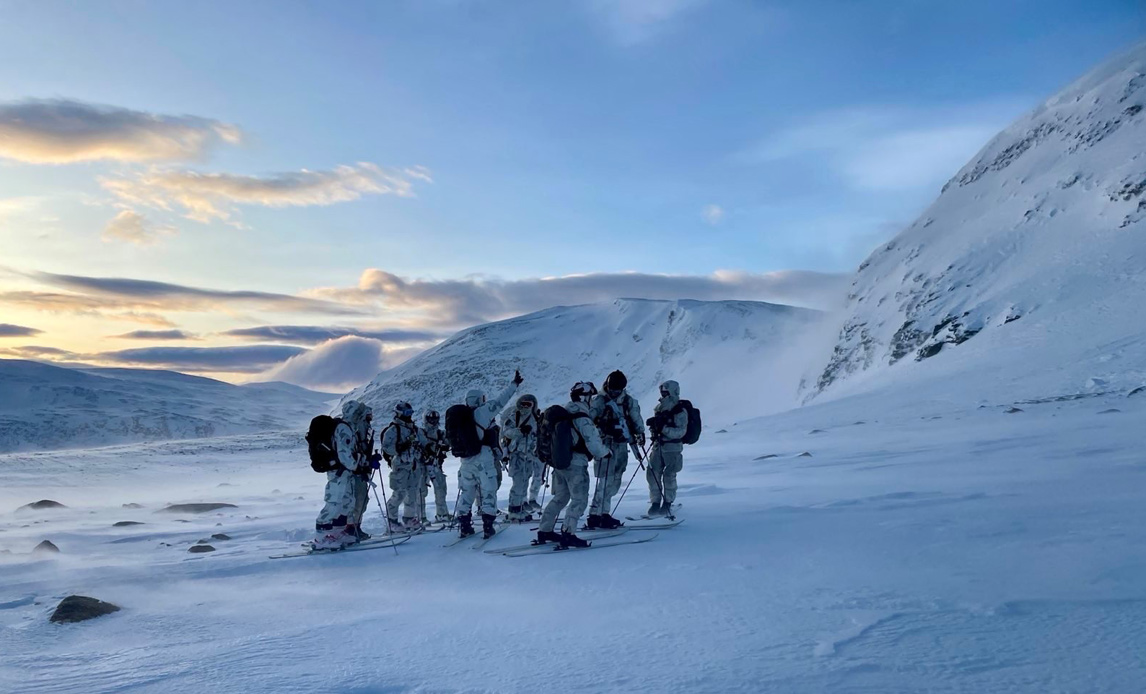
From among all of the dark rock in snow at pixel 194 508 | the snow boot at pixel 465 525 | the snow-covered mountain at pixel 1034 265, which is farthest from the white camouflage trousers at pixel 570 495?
the snow-covered mountain at pixel 1034 265

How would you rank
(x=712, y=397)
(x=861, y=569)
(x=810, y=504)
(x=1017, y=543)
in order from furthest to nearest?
(x=712, y=397), (x=810, y=504), (x=1017, y=543), (x=861, y=569)

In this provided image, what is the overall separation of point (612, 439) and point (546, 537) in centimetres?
219

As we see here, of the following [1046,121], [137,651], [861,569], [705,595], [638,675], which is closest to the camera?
[638,675]

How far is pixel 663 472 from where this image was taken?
12523 mm

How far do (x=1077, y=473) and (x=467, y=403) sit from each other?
10051 mm

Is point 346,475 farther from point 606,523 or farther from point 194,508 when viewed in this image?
point 194,508

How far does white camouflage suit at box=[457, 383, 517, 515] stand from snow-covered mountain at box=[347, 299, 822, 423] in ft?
224

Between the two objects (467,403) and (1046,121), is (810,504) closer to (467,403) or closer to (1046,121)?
(467,403)

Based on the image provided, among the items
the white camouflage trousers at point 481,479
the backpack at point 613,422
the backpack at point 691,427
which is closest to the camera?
the white camouflage trousers at point 481,479

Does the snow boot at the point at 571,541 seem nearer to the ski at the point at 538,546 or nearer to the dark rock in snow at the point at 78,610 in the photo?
the ski at the point at 538,546

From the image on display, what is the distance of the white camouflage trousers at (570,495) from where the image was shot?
9992mm

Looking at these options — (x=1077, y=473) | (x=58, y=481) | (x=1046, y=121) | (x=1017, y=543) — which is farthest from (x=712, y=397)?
(x=1017, y=543)

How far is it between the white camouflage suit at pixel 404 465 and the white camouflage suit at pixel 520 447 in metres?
1.74

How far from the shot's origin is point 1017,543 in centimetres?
777
